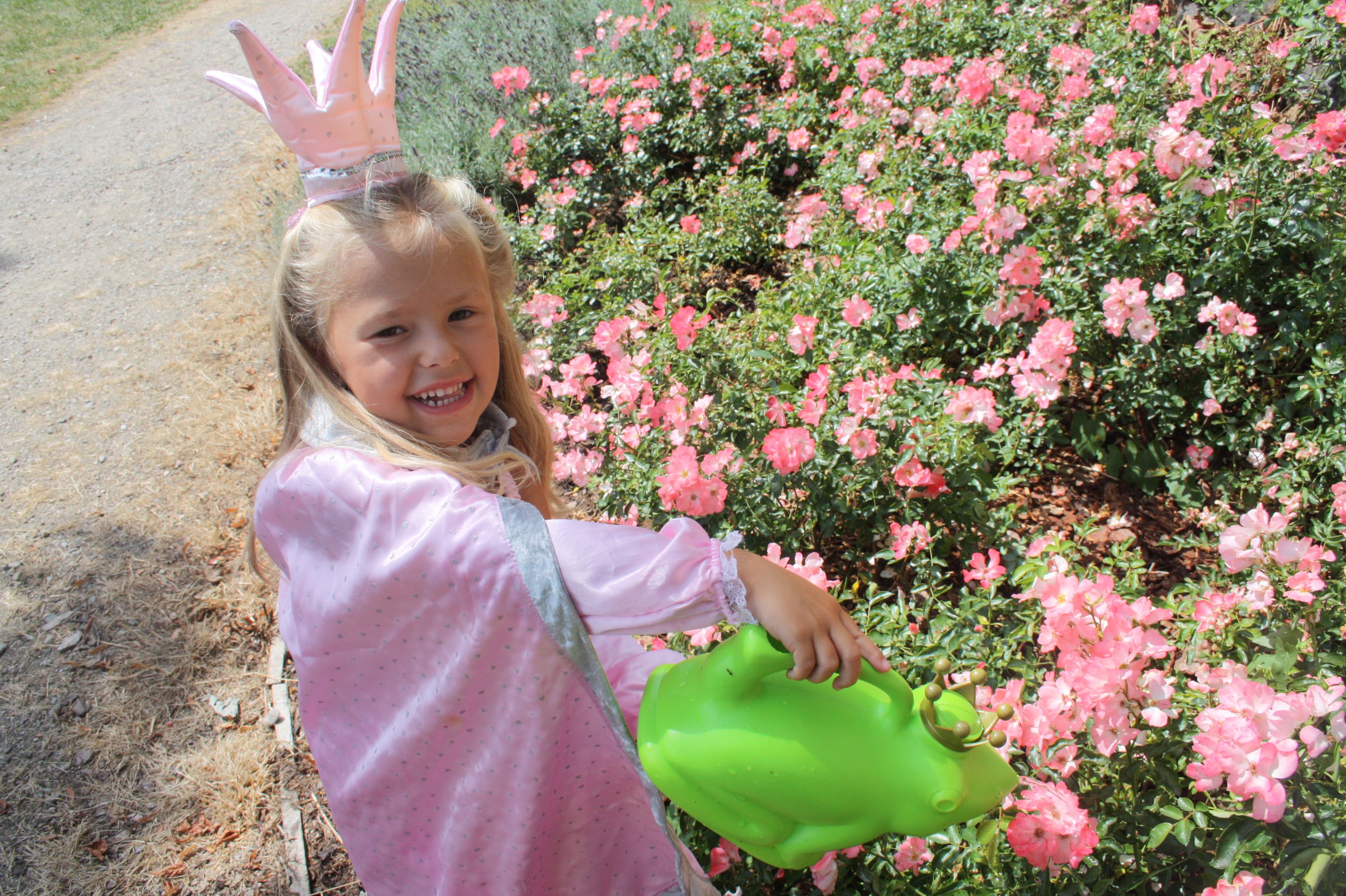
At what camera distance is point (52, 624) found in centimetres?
263

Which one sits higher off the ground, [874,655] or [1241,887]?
[874,655]

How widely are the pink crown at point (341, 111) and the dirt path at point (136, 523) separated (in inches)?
63.8

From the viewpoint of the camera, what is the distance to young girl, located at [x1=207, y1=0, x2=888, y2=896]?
1.03m

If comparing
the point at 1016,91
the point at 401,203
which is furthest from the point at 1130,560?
the point at 1016,91

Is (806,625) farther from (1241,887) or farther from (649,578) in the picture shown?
(1241,887)

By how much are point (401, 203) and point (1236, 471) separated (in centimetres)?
223

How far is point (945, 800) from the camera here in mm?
941

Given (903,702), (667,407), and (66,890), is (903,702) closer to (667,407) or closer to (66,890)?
(667,407)

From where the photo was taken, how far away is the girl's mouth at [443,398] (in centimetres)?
136

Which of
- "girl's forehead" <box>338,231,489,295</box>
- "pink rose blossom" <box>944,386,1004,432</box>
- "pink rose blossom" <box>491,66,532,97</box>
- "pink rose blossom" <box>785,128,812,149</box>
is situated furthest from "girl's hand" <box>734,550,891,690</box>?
"pink rose blossom" <box>491,66,532,97</box>

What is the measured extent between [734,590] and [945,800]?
0.32 metres

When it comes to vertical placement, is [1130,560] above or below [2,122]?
above

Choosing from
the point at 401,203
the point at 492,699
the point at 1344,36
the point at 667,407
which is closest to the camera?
the point at 492,699

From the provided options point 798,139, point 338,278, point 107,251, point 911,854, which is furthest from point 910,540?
point 107,251
